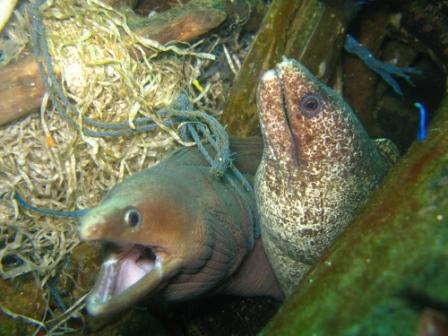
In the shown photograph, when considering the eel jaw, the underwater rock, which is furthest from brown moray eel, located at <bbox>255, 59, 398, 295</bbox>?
the underwater rock

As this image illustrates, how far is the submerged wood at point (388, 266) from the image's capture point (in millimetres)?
1210

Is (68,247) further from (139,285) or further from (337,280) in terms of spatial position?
(337,280)

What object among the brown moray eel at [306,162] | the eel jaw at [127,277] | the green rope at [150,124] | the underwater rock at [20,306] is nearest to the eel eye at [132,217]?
the eel jaw at [127,277]

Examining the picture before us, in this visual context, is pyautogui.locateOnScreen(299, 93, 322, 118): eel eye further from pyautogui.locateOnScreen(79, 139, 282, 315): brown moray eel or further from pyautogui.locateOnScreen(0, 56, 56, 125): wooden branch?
pyautogui.locateOnScreen(0, 56, 56, 125): wooden branch

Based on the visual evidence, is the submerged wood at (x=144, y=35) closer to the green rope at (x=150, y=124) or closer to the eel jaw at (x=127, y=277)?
the green rope at (x=150, y=124)

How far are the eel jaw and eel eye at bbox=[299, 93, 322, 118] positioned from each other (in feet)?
4.20

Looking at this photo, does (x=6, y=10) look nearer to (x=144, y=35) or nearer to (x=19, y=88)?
(x=19, y=88)

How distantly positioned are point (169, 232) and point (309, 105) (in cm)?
125

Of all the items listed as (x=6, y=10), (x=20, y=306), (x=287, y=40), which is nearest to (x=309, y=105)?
(x=287, y=40)

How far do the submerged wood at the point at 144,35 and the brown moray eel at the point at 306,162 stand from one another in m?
0.73

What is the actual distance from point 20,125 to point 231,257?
1716 millimetres

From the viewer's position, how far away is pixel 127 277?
2.03 m

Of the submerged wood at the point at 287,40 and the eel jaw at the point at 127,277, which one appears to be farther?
the submerged wood at the point at 287,40

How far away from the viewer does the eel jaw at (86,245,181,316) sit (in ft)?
5.69
